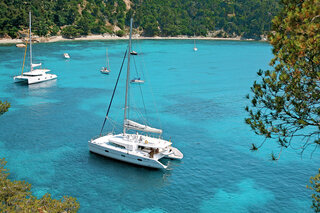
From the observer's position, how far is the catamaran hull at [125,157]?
4756 cm

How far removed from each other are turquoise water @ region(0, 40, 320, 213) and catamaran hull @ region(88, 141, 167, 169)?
90cm

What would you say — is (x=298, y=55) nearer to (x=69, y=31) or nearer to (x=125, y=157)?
(x=125, y=157)

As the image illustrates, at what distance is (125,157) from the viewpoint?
161ft

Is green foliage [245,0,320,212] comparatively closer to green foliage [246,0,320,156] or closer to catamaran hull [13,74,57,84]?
green foliage [246,0,320,156]

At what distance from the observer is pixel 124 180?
45500mm

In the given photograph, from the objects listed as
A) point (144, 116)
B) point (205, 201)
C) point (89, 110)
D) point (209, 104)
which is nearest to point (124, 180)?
point (205, 201)

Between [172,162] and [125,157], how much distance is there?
653 centimetres

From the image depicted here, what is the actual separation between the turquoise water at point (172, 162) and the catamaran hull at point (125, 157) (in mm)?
898

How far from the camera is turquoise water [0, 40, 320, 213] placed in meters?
41.5

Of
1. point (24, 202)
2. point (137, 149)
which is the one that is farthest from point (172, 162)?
point (24, 202)

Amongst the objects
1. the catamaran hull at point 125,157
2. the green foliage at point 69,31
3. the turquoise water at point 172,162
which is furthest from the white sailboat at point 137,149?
the green foliage at point 69,31

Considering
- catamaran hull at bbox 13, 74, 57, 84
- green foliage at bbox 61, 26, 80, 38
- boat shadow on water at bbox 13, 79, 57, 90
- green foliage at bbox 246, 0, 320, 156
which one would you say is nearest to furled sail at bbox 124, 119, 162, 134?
green foliage at bbox 246, 0, 320, 156

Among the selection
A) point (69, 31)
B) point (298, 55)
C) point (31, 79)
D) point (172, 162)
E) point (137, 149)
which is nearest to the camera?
point (298, 55)

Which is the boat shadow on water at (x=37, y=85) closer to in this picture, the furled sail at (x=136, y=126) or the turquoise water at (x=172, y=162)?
the turquoise water at (x=172, y=162)
